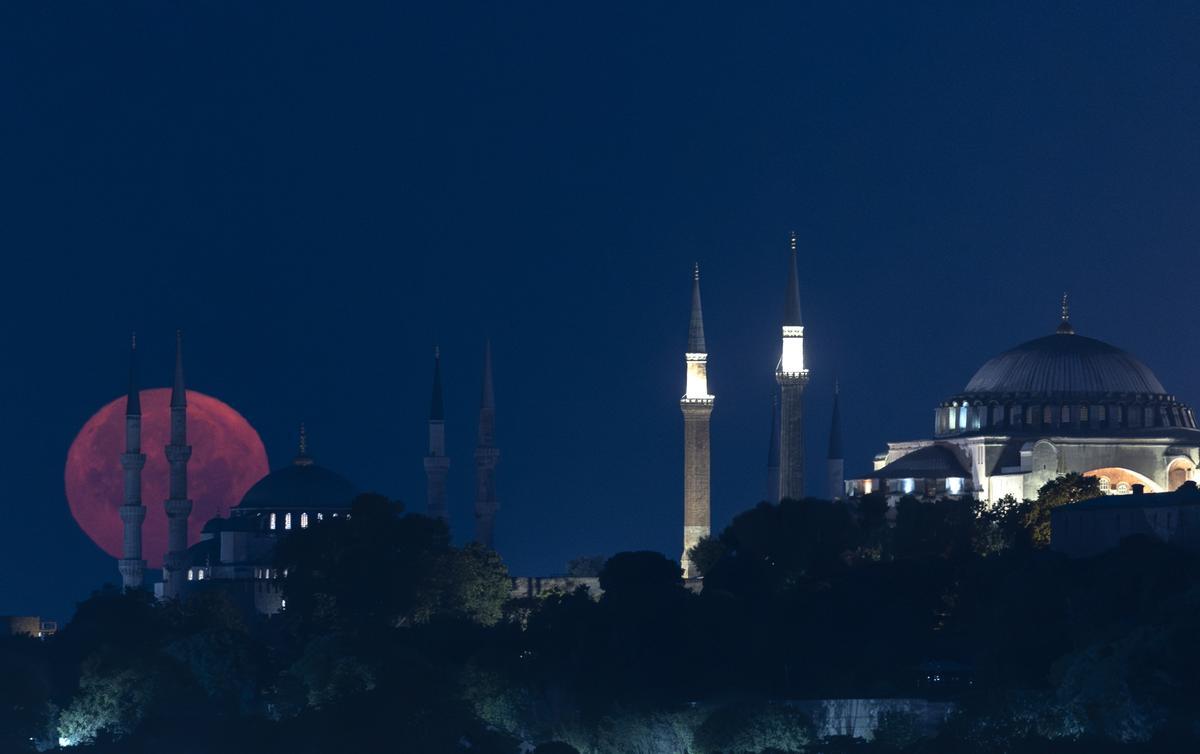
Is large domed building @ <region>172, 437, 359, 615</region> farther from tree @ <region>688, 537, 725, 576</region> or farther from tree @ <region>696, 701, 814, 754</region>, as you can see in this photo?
tree @ <region>696, 701, 814, 754</region>

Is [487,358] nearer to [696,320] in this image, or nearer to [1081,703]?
[696,320]

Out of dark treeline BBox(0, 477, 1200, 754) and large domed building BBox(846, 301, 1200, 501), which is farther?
large domed building BBox(846, 301, 1200, 501)

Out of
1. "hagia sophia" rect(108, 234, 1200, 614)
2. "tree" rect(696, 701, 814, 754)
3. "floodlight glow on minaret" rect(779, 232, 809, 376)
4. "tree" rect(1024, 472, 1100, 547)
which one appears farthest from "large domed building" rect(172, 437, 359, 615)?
"tree" rect(696, 701, 814, 754)

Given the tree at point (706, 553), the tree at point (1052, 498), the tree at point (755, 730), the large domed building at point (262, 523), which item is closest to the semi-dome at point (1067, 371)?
the tree at point (1052, 498)

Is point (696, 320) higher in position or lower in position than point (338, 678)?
higher

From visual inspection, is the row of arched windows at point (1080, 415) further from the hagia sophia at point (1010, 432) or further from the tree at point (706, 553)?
the tree at point (706, 553)

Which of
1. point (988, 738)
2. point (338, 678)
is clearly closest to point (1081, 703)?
point (988, 738)
